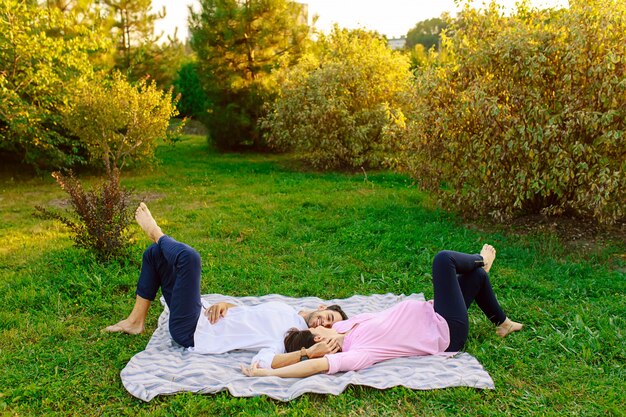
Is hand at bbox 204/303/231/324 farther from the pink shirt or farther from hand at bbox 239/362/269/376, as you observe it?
the pink shirt

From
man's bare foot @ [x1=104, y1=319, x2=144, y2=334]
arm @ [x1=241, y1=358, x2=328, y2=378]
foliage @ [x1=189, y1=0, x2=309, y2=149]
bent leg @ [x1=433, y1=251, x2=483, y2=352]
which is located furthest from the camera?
foliage @ [x1=189, y1=0, x2=309, y2=149]

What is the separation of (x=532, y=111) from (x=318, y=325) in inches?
156

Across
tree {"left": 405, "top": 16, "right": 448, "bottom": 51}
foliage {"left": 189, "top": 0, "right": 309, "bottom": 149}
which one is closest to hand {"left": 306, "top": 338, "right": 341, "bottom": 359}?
foliage {"left": 189, "top": 0, "right": 309, "bottom": 149}

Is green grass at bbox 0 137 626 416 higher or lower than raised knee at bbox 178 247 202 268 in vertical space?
lower

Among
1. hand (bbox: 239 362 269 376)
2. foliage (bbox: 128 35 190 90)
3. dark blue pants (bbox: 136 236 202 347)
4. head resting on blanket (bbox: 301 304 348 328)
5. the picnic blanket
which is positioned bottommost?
the picnic blanket

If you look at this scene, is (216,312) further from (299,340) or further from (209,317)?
(299,340)

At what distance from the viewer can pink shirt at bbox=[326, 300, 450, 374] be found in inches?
145

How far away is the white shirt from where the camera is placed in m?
3.78

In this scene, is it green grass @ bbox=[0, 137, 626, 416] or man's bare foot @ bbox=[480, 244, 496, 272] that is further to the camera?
man's bare foot @ bbox=[480, 244, 496, 272]

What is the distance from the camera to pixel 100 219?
5.57 metres

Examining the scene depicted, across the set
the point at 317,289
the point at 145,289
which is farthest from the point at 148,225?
the point at 317,289

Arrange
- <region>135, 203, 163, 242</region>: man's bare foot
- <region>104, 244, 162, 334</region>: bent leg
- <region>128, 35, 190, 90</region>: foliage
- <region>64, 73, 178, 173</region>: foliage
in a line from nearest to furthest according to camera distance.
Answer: <region>104, 244, 162, 334</region>: bent leg, <region>135, 203, 163, 242</region>: man's bare foot, <region>64, 73, 178, 173</region>: foliage, <region>128, 35, 190, 90</region>: foliage

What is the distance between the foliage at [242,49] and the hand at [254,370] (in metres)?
11.4

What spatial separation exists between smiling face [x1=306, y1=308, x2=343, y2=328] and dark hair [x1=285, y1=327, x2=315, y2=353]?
0.84ft
